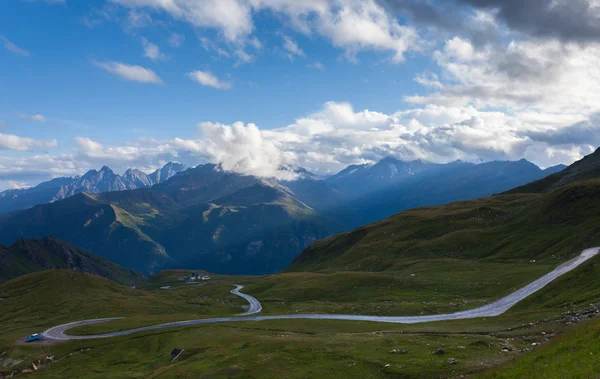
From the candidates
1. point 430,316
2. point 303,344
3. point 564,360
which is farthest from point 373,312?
point 564,360

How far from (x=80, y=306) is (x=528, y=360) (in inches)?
6404

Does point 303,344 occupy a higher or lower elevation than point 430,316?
Answer: higher

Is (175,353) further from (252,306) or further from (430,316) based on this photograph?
(252,306)

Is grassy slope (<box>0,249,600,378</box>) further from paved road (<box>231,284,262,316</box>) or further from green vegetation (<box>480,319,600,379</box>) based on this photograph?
green vegetation (<box>480,319,600,379</box>)

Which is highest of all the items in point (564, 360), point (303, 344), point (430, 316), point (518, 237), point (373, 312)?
point (564, 360)

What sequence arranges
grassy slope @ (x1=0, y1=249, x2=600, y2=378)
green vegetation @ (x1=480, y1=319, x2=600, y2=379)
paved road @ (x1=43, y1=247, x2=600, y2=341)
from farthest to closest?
1. paved road @ (x1=43, y1=247, x2=600, y2=341)
2. grassy slope @ (x1=0, y1=249, x2=600, y2=378)
3. green vegetation @ (x1=480, y1=319, x2=600, y2=379)

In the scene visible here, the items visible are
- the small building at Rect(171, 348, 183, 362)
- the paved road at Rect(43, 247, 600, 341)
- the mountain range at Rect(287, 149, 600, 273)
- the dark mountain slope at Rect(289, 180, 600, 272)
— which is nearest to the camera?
the small building at Rect(171, 348, 183, 362)

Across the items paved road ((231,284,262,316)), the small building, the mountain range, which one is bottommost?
paved road ((231,284,262,316))

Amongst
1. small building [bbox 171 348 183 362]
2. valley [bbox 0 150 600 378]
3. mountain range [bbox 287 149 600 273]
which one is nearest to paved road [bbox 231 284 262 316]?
valley [bbox 0 150 600 378]

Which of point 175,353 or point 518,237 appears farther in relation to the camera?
point 518,237

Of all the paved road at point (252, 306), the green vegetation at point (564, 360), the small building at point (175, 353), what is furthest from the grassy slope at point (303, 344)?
the green vegetation at point (564, 360)

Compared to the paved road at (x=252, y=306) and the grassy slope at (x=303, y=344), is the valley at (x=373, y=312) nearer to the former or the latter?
the grassy slope at (x=303, y=344)

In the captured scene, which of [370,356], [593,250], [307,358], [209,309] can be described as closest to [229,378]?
[307,358]

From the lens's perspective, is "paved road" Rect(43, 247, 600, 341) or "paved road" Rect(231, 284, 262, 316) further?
"paved road" Rect(231, 284, 262, 316)
